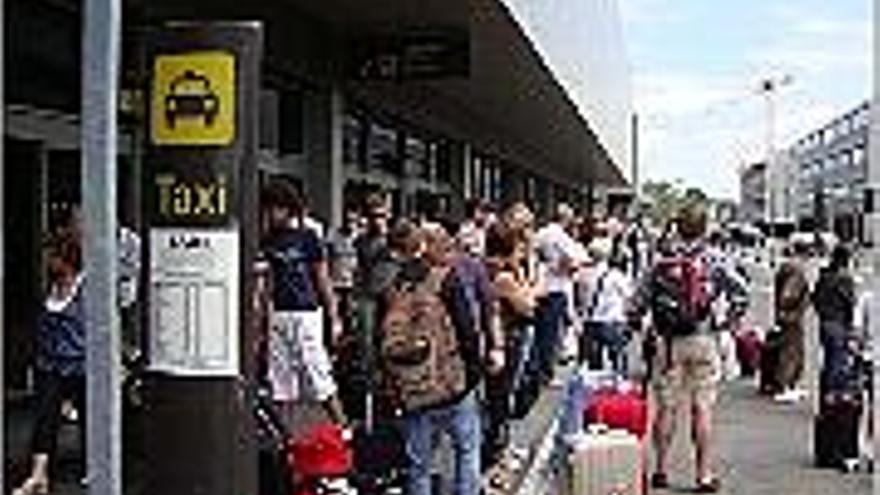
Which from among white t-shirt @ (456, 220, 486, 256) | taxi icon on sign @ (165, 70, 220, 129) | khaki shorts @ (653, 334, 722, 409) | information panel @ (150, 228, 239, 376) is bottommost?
khaki shorts @ (653, 334, 722, 409)

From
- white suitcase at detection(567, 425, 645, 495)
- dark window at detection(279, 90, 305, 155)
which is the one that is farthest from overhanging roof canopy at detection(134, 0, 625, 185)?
white suitcase at detection(567, 425, 645, 495)

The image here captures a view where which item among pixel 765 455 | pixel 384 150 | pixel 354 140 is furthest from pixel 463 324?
pixel 384 150

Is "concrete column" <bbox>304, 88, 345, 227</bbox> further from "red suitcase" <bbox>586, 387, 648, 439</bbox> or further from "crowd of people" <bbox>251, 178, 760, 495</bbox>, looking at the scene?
"red suitcase" <bbox>586, 387, 648, 439</bbox>

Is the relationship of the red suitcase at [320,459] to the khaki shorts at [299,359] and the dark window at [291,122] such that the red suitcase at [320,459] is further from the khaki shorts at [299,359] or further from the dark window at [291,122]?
the dark window at [291,122]

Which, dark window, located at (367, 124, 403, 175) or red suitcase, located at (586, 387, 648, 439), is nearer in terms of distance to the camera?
red suitcase, located at (586, 387, 648, 439)

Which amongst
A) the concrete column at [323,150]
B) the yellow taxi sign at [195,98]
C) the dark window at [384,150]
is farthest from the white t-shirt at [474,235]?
the dark window at [384,150]

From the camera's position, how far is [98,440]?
4469 mm

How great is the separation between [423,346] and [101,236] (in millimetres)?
4633

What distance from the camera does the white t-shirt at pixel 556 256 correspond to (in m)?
16.0

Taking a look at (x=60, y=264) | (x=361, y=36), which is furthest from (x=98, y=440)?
(x=361, y=36)

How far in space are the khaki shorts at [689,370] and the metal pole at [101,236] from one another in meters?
7.42

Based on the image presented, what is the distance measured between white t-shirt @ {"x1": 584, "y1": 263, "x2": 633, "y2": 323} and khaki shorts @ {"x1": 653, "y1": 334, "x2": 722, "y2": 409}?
497 cm

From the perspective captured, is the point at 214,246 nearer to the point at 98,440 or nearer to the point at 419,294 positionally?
the point at 98,440

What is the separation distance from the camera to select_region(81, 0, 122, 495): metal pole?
438 centimetres
